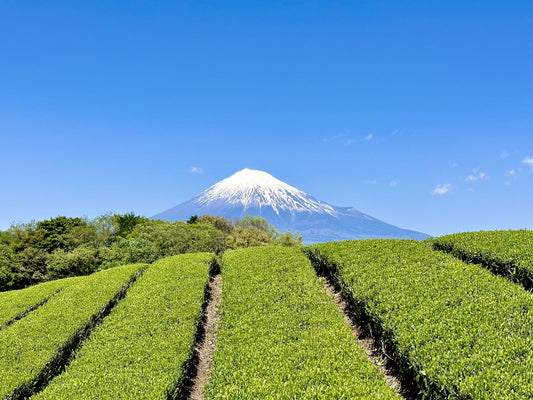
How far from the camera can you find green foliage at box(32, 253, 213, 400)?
10.6m

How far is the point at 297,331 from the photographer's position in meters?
12.6

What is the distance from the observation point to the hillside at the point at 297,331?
963cm

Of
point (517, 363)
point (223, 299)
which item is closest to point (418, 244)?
point (517, 363)

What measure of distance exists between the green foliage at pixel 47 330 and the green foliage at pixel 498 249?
19.8 meters

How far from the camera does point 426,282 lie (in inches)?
563

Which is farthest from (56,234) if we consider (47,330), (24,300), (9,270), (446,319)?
(446,319)

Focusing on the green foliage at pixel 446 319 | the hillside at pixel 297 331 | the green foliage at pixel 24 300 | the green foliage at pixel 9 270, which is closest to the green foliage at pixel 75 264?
the green foliage at pixel 9 270

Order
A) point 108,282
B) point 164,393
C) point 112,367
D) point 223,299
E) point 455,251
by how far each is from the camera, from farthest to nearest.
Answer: point 108,282
point 455,251
point 223,299
point 112,367
point 164,393

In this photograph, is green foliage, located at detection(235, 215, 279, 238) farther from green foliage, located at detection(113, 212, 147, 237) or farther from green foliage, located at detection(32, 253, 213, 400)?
green foliage, located at detection(32, 253, 213, 400)

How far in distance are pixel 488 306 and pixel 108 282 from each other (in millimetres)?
19984

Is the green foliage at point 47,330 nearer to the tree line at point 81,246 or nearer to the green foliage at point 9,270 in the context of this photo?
the tree line at point 81,246

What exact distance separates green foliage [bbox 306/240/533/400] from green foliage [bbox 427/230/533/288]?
116cm

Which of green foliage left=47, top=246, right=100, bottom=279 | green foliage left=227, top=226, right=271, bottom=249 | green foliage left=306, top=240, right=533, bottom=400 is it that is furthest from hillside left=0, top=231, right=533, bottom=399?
green foliage left=227, top=226, right=271, bottom=249

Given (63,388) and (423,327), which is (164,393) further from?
(423,327)
